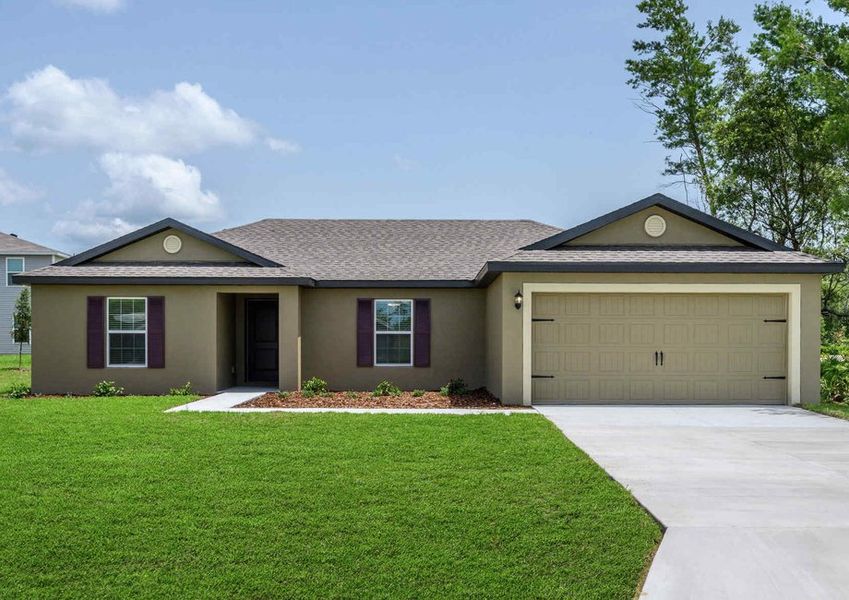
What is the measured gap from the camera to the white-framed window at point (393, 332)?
14398 millimetres

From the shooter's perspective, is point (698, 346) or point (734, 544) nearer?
point (734, 544)

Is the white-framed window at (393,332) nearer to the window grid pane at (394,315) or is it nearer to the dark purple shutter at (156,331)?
the window grid pane at (394,315)

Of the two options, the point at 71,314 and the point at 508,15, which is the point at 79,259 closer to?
the point at 71,314

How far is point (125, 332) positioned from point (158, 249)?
6.43ft

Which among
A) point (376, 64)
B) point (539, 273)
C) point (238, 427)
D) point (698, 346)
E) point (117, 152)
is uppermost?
point (376, 64)

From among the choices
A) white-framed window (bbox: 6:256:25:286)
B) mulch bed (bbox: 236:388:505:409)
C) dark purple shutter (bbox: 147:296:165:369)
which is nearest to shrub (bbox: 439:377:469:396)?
mulch bed (bbox: 236:388:505:409)

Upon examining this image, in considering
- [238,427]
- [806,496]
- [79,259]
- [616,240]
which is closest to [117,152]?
[79,259]

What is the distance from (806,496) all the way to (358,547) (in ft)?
13.1

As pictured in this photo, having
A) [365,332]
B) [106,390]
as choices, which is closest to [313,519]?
[365,332]

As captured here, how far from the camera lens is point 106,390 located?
43.1 ft

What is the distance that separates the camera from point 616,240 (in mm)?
12438

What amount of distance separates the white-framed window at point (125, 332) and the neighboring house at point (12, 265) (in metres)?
20.2

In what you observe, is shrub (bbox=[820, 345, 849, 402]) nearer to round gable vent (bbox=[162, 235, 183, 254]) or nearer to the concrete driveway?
the concrete driveway

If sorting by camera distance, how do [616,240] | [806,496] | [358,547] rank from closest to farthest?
1. [358,547]
2. [806,496]
3. [616,240]
